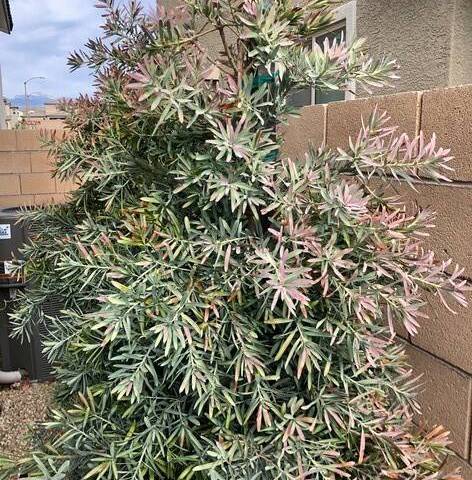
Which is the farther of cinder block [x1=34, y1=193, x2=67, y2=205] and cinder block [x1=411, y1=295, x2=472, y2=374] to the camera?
cinder block [x1=34, y1=193, x2=67, y2=205]

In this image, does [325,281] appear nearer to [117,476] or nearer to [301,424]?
Answer: [301,424]

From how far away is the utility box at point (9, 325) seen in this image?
3498 mm

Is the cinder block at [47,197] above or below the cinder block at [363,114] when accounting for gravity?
below

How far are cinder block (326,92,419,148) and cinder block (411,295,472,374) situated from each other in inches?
26.6

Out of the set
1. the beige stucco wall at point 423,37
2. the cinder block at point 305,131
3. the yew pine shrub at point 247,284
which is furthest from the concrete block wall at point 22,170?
the yew pine shrub at point 247,284

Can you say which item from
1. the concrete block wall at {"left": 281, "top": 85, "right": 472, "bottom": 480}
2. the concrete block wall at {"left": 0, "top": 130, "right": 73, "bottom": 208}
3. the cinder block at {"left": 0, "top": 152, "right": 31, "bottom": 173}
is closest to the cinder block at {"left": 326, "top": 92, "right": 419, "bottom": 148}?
the concrete block wall at {"left": 281, "top": 85, "right": 472, "bottom": 480}

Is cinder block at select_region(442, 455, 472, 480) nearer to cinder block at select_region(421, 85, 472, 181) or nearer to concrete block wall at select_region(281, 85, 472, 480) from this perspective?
concrete block wall at select_region(281, 85, 472, 480)

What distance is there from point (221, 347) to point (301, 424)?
304mm

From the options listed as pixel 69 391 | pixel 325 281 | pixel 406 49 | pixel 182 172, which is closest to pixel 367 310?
pixel 325 281

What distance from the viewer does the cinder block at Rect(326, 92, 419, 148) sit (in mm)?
1909

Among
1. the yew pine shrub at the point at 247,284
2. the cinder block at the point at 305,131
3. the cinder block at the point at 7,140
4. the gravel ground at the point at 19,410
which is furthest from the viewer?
the cinder block at the point at 7,140

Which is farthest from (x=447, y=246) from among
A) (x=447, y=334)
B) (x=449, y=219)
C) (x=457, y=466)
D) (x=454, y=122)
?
(x=457, y=466)

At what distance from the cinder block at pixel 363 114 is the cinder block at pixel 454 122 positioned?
9 cm

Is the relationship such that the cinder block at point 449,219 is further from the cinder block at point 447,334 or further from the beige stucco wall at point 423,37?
the beige stucco wall at point 423,37
